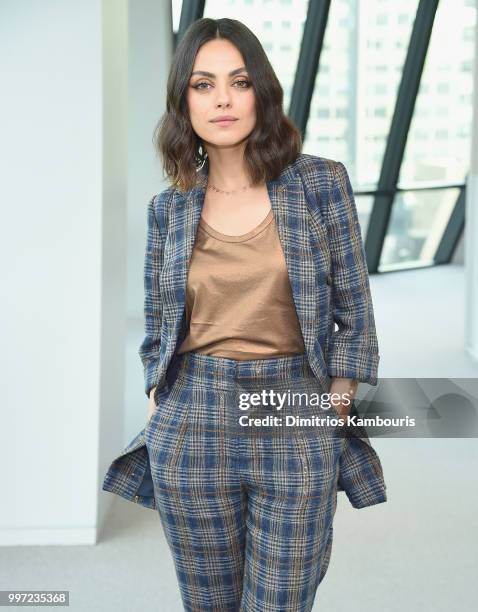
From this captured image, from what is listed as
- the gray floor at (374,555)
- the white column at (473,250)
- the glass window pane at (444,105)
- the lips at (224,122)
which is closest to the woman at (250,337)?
the lips at (224,122)

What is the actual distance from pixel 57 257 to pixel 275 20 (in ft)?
19.2

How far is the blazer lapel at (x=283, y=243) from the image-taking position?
1756 millimetres

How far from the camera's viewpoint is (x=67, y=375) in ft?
11.1

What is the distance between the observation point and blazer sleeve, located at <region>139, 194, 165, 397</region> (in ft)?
6.30

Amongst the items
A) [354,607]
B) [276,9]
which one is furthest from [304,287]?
[276,9]

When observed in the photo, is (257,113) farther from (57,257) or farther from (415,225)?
(415,225)

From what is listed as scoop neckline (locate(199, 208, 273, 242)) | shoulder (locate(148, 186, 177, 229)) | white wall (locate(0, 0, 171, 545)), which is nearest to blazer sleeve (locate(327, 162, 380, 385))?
scoop neckline (locate(199, 208, 273, 242))

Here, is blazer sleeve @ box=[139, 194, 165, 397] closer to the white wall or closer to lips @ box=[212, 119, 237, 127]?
lips @ box=[212, 119, 237, 127]

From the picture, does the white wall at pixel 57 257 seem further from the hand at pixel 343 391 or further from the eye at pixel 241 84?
the hand at pixel 343 391

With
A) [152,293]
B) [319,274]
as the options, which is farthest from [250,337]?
[152,293]

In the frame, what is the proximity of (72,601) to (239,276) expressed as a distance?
5.72 ft

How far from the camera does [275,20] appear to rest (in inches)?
337

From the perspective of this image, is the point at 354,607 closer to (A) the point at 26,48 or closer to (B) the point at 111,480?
(B) the point at 111,480

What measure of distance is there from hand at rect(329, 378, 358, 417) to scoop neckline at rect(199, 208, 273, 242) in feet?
1.09
